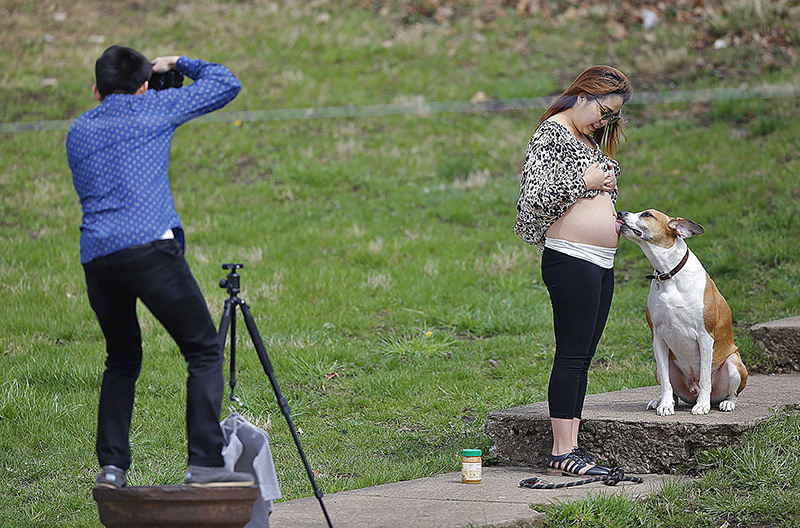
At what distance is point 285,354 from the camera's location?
699 cm

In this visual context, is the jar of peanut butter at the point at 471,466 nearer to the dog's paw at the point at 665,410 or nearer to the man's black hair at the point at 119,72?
the dog's paw at the point at 665,410

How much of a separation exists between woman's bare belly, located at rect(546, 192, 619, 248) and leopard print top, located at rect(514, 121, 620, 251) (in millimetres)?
34

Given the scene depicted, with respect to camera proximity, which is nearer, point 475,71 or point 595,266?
point 595,266

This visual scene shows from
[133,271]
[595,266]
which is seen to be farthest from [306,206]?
→ [133,271]

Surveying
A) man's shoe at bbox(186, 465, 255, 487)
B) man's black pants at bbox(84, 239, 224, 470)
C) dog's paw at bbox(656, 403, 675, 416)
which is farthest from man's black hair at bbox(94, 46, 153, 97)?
dog's paw at bbox(656, 403, 675, 416)

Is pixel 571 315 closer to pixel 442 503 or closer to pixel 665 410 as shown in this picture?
pixel 665 410

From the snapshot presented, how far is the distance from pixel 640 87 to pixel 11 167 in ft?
28.2

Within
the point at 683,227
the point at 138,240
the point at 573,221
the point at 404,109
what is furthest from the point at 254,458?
the point at 404,109

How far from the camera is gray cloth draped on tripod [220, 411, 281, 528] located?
A: 3682mm

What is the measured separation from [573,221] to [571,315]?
1.55 feet

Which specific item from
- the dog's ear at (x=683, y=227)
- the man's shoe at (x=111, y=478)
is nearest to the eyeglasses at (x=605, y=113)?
the dog's ear at (x=683, y=227)

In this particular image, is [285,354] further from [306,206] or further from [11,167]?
[11,167]

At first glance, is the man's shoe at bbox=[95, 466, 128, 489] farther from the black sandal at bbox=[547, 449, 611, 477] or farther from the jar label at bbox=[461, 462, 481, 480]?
the black sandal at bbox=[547, 449, 611, 477]

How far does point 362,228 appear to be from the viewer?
991cm
